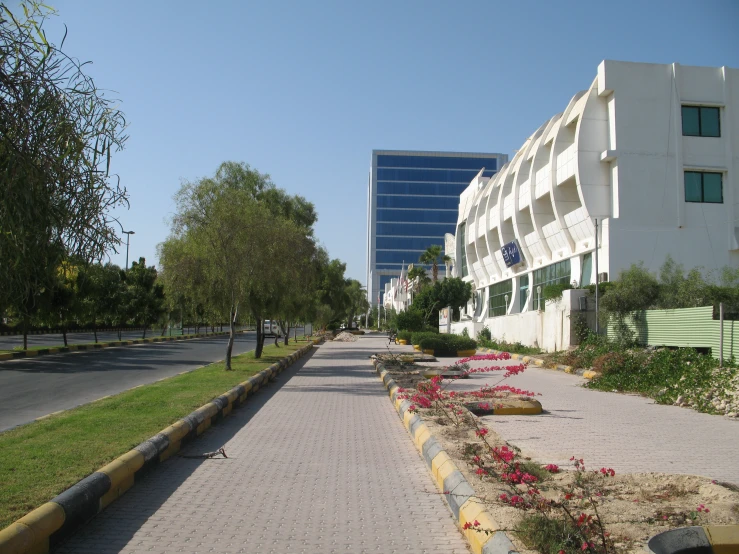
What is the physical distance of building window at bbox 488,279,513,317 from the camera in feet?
150

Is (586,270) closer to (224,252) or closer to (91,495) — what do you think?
(224,252)

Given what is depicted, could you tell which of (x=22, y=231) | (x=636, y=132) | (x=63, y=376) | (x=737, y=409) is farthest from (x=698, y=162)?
(x=22, y=231)

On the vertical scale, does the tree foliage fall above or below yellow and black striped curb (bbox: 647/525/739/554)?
above

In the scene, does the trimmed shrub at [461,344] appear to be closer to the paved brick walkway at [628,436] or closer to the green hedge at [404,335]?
the green hedge at [404,335]

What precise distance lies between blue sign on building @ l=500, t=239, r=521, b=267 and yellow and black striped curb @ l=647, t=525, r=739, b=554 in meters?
37.6

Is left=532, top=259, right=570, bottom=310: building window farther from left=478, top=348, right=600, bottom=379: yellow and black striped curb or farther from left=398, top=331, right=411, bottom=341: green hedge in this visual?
left=398, top=331, right=411, bottom=341: green hedge

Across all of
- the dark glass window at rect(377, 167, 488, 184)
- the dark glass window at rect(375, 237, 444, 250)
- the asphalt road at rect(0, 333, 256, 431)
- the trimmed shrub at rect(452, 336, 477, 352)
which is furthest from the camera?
the dark glass window at rect(375, 237, 444, 250)

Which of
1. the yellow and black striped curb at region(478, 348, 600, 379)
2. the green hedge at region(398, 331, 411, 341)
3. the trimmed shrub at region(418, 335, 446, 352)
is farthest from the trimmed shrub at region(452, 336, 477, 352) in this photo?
the green hedge at region(398, 331, 411, 341)

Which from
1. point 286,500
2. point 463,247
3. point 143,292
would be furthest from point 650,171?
point 143,292

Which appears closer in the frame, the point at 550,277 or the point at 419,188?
the point at 550,277

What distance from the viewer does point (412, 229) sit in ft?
463

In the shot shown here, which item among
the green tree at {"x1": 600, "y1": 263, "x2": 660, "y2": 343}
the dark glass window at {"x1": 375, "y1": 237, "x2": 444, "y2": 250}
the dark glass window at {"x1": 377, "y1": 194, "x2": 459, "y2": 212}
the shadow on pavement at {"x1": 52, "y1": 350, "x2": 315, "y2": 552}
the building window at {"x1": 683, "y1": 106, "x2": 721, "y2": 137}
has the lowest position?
the shadow on pavement at {"x1": 52, "y1": 350, "x2": 315, "y2": 552}

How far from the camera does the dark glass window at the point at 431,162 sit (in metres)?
138

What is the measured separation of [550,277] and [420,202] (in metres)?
106
